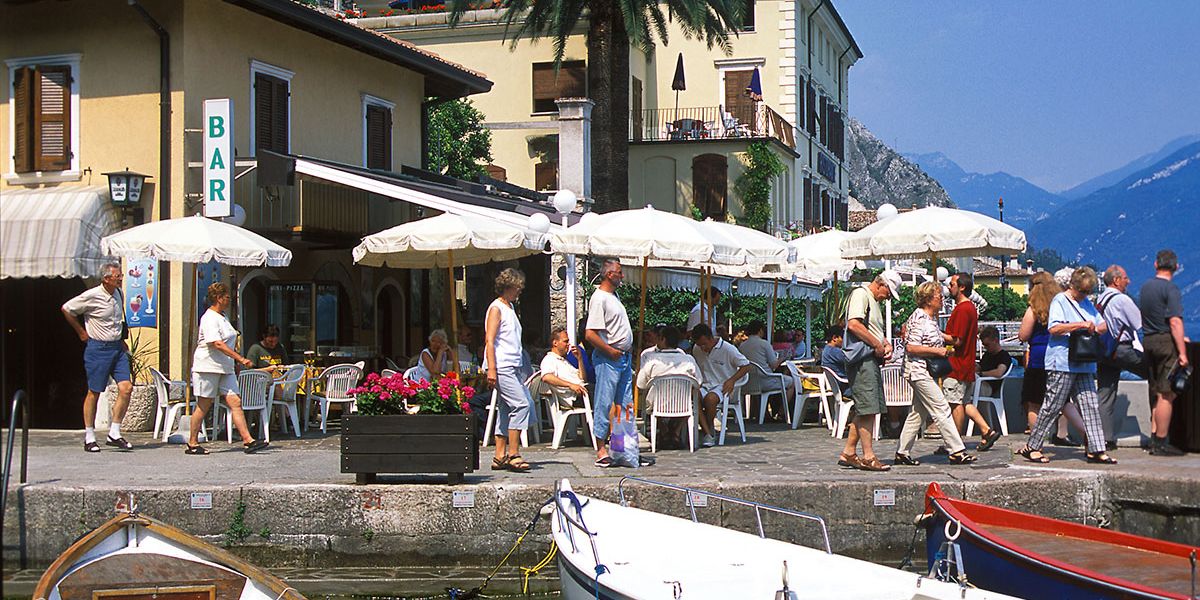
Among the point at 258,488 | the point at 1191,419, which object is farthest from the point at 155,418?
the point at 1191,419

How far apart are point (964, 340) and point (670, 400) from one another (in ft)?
9.36

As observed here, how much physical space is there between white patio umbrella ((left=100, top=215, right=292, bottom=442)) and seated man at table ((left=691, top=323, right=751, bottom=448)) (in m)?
4.64

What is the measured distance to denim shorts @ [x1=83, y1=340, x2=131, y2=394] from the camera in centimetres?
1278

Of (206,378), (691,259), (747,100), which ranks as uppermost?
(747,100)

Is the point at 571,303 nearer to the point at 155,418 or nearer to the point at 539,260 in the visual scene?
the point at 155,418

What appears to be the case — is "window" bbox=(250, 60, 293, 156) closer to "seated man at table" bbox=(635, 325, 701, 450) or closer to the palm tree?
"seated man at table" bbox=(635, 325, 701, 450)

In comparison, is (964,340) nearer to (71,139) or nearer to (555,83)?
(71,139)

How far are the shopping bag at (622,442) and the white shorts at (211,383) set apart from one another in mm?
4008

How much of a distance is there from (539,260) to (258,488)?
12.7m

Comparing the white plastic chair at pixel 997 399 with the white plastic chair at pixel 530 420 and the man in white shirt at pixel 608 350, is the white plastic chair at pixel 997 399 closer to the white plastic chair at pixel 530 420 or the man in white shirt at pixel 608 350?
the man in white shirt at pixel 608 350

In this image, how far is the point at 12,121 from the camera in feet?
56.5

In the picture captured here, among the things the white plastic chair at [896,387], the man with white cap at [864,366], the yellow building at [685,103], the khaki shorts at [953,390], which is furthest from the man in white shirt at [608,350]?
the yellow building at [685,103]

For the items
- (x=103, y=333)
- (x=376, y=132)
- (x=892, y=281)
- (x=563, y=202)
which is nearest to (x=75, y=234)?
(x=103, y=333)

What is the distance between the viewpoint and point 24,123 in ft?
55.8
